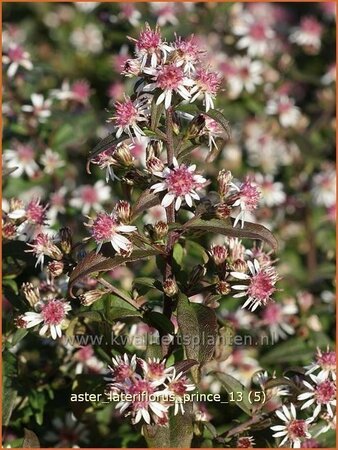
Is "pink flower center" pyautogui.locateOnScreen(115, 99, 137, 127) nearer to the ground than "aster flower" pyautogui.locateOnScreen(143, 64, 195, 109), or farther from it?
nearer to the ground

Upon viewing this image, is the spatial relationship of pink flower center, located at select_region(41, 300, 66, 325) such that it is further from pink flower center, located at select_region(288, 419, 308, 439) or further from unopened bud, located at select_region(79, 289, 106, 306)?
pink flower center, located at select_region(288, 419, 308, 439)

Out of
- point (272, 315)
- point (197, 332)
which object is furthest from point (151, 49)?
point (272, 315)

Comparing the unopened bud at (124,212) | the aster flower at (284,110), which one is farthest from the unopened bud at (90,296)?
the aster flower at (284,110)

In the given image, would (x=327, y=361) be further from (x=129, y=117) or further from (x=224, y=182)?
(x=129, y=117)

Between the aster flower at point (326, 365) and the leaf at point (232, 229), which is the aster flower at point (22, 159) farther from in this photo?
the aster flower at point (326, 365)

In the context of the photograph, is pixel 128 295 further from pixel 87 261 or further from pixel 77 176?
pixel 77 176

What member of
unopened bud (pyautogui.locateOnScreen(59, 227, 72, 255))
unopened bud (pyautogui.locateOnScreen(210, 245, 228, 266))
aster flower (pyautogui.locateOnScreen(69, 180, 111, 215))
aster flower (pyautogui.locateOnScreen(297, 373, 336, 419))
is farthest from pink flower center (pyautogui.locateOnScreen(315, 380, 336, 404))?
aster flower (pyautogui.locateOnScreen(69, 180, 111, 215))
